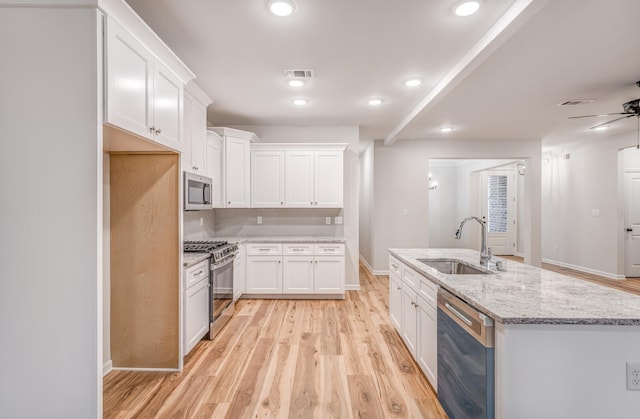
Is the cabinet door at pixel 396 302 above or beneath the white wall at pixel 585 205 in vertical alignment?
beneath

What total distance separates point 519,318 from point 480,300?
223mm

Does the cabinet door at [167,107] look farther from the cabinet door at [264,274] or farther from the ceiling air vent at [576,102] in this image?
the ceiling air vent at [576,102]

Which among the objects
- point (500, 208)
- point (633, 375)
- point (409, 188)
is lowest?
point (633, 375)

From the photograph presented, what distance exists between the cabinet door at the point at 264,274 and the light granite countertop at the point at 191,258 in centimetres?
147

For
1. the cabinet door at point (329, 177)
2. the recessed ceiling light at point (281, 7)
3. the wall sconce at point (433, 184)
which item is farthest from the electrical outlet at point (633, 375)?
the wall sconce at point (433, 184)

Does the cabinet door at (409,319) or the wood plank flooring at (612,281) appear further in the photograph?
the wood plank flooring at (612,281)

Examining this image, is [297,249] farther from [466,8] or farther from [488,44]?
[466,8]

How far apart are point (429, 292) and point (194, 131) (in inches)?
117

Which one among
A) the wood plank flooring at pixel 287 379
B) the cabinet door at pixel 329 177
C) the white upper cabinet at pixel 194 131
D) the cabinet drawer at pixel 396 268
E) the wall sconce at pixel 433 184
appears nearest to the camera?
the wood plank flooring at pixel 287 379

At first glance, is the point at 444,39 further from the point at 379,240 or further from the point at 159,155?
the point at 379,240

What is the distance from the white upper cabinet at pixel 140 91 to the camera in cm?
167

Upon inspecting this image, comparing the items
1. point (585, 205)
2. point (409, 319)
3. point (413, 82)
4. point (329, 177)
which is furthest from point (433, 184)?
point (409, 319)

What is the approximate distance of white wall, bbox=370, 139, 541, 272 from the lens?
6.34 m

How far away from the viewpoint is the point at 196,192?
335 centimetres
